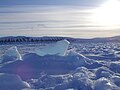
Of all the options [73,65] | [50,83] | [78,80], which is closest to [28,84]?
[50,83]

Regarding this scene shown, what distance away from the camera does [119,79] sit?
20922 mm

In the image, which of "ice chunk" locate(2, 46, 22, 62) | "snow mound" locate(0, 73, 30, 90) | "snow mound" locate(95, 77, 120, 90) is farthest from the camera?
"ice chunk" locate(2, 46, 22, 62)

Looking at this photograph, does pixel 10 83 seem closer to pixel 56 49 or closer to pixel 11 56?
pixel 11 56

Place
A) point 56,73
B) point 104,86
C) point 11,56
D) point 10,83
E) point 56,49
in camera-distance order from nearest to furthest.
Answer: point 104,86, point 10,83, point 56,73, point 11,56, point 56,49

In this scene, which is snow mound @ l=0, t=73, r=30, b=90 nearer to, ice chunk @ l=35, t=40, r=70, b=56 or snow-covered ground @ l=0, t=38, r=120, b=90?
snow-covered ground @ l=0, t=38, r=120, b=90

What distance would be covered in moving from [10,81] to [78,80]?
11.5 ft

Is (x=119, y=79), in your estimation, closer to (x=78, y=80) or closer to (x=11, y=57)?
(x=78, y=80)

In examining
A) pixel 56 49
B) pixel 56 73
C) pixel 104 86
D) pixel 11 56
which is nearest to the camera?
pixel 104 86

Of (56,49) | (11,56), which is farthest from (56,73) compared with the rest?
(11,56)

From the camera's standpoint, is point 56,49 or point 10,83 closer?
point 10,83

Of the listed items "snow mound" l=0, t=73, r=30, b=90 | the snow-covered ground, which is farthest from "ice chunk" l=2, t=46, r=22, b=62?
"snow mound" l=0, t=73, r=30, b=90

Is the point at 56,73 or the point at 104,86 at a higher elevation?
the point at 104,86

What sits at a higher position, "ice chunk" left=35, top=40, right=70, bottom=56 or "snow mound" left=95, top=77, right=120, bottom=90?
"ice chunk" left=35, top=40, right=70, bottom=56

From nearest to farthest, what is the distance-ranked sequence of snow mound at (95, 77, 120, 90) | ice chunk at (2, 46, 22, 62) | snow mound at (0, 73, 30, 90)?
snow mound at (95, 77, 120, 90) < snow mound at (0, 73, 30, 90) < ice chunk at (2, 46, 22, 62)
